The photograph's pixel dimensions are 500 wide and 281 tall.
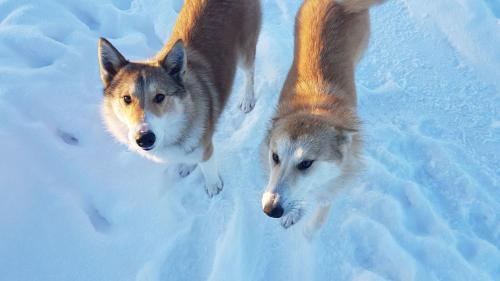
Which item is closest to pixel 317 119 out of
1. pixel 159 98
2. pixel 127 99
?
pixel 159 98

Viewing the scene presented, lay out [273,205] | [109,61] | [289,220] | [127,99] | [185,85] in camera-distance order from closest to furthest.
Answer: [273,205] → [127,99] → [109,61] → [185,85] → [289,220]

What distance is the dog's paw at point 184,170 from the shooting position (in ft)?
12.1

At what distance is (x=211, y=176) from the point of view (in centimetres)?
351

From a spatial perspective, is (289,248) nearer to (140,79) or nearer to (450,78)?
(140,79)

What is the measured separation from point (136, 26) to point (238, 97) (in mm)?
1696

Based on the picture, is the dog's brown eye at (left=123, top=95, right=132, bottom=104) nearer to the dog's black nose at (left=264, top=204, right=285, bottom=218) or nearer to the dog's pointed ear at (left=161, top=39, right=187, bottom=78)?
the dog's pointed ear at (left=161, top=39, right=187, bottom=78)

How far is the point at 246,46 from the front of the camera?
155 inches

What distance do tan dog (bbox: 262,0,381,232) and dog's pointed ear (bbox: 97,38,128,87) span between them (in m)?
1.36

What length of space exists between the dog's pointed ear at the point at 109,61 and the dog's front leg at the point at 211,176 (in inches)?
41.8

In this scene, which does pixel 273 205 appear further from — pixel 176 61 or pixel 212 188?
pixel 176 61

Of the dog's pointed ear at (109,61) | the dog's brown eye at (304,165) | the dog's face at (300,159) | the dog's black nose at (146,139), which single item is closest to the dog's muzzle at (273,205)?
the dog's face at (300,159)

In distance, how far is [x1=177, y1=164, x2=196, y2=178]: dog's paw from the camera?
370 cm

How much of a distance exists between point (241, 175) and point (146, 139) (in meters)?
1.28

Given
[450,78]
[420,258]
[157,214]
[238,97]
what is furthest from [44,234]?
[450,78]
